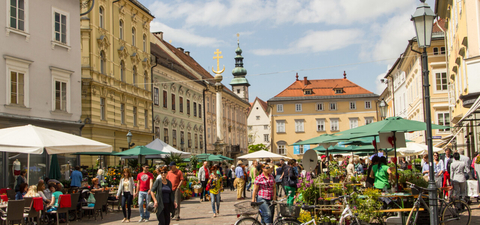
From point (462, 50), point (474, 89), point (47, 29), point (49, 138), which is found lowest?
point (49, 138)

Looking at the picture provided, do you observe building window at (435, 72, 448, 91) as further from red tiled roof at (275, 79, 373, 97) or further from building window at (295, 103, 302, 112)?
red tiled roof at (275, 79, 373, 97)

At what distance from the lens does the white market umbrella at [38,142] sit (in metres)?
13.6

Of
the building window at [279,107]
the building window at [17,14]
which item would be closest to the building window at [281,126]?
the building window at [279,107]

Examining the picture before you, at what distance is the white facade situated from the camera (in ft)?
330

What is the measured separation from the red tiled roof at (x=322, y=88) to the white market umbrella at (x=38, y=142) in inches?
2673

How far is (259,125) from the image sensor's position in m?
102

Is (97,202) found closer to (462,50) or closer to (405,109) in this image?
(462,50)

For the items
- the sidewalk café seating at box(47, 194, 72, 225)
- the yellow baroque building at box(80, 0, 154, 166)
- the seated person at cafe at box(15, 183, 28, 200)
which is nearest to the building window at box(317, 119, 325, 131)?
the yellow baroque building at box(80, 0, 154, 166)

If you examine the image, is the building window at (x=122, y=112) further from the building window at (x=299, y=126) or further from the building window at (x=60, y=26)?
the building window at (x=299, y=126)

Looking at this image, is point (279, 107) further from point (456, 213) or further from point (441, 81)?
point (456, 213)

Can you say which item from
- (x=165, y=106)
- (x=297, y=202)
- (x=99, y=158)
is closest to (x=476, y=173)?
(x=297, y=202)

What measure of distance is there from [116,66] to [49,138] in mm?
19407

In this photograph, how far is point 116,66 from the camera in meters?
33.4

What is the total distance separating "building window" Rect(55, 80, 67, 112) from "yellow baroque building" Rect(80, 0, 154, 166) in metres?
3.77
